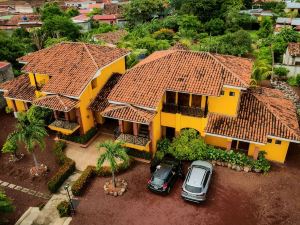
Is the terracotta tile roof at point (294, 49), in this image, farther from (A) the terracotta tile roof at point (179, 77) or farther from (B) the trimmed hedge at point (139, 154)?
(B) the trimmed hedge at point (139, 154)

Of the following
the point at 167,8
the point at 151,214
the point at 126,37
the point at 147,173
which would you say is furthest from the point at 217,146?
the point at 167,8

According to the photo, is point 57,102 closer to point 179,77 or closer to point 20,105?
point 20,105

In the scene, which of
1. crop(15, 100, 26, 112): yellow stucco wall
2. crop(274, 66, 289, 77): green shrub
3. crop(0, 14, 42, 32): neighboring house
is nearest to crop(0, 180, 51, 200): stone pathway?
crop(15, 100, 26, 112): yellow stucco wall

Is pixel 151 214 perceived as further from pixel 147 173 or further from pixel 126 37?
pixel 126 37

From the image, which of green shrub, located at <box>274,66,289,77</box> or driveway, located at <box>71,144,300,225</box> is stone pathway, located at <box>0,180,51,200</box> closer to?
driveway, located at <box>71,144,300,225</box>

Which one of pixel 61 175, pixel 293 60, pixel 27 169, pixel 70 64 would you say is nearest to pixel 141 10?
pixel 293 60

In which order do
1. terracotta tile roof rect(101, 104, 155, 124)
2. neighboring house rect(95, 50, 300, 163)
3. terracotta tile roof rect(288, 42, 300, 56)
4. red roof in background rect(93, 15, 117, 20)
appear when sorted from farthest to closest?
red roof in background rect(93, 15, 117, 20) → terracotta tile roof rect(288, 42, 300, 56) → neighboring house rect(95, 50, 300, 163) → terracotta tile roof rect(101, 104, 155, 124)

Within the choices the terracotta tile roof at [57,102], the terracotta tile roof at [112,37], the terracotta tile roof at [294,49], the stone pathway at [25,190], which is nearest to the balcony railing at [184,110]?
the terracotta tile roof at [57,102]

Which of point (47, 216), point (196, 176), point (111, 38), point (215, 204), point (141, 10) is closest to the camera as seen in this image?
point (47, 216)
